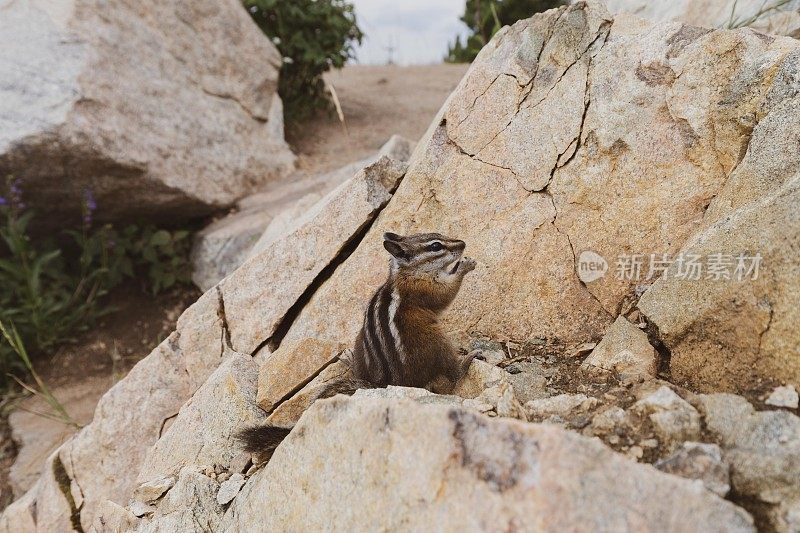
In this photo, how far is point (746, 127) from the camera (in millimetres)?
3330

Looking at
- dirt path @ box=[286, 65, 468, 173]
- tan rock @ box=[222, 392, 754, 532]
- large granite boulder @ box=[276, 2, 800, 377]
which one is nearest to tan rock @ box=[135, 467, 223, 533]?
tan rock @ box=[222, 392, 754, 532]

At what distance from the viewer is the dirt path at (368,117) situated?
28.1 ft

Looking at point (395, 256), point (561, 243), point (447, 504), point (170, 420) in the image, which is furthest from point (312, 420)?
point (170, 420)

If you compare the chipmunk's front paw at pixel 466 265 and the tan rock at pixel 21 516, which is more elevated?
the chipmunk's front paw at pixel 466 265

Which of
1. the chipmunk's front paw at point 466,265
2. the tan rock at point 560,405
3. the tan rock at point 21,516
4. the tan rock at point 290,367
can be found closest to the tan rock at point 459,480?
the tan rock at point 560,405

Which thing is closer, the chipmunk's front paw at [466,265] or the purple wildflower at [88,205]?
the chipmunk's front paw at [466,265]

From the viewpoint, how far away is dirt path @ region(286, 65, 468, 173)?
858cm

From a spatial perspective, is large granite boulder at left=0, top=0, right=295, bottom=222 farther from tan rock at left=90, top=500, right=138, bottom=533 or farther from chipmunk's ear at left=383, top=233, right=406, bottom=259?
chipmunk's ear at left=383, top=233, right=406, bottom=259

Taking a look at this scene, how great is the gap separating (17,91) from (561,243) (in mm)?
5429

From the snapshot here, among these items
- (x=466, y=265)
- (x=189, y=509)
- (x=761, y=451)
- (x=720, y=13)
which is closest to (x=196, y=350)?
(x=189, y=509)

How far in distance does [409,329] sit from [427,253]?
1.57ft

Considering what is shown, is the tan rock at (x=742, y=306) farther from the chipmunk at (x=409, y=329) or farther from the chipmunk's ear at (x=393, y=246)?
the chipmunk's ear at (x=393, y=246)

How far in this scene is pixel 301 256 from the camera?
14.4 feet

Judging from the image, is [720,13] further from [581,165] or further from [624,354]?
[624,354]
